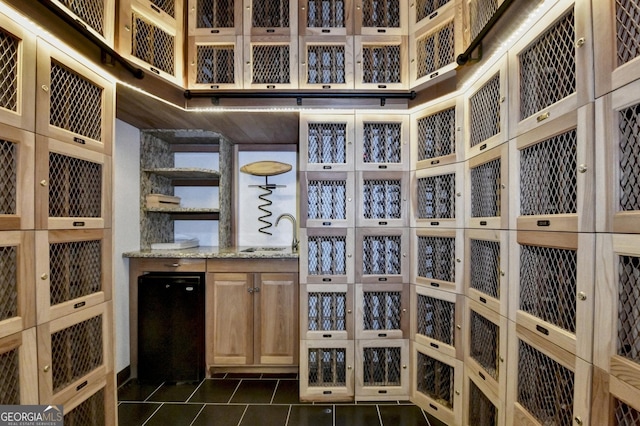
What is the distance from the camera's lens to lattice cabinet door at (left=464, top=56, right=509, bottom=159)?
56.5 inches

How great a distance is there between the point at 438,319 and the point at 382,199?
0.90 m

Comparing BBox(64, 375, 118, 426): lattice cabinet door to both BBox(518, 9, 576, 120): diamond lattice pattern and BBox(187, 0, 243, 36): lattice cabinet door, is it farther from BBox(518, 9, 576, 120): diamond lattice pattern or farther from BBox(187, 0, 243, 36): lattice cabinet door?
BBox(518, 9, 576, 120): diamond lattice pattern

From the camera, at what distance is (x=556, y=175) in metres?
1.14

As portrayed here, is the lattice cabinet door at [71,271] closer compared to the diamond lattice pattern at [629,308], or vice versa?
the diamond lattice pattern at [629,308]

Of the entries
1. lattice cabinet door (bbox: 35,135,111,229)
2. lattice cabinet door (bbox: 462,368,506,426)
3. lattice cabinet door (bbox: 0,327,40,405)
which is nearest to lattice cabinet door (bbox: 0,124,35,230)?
lattice cabinet door (bbox: 35,135,111,229)

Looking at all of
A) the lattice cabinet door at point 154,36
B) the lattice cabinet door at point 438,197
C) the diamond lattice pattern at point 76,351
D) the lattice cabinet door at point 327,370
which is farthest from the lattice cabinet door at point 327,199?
the diamond lattice pattern at point 76,351

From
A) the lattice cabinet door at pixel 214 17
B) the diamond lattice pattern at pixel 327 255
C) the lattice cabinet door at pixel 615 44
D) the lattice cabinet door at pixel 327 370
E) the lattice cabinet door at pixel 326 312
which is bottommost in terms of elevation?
the lattice cabinet door at pixel 327 370

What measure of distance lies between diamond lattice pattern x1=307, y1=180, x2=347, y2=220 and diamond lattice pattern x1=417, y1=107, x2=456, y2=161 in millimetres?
620

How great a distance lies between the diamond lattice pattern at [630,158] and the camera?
0.84 m

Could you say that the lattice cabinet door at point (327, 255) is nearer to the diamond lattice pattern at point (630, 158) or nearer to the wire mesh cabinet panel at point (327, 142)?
the wire mesh cabinet panel at point (327, 142)

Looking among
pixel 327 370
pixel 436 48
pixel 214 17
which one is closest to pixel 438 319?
pixel 327 370

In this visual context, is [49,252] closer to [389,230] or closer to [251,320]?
[251,320]

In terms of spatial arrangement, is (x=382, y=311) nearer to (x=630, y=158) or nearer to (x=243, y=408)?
(x=243, y=408)

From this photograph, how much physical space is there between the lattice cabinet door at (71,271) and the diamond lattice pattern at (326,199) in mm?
1268
